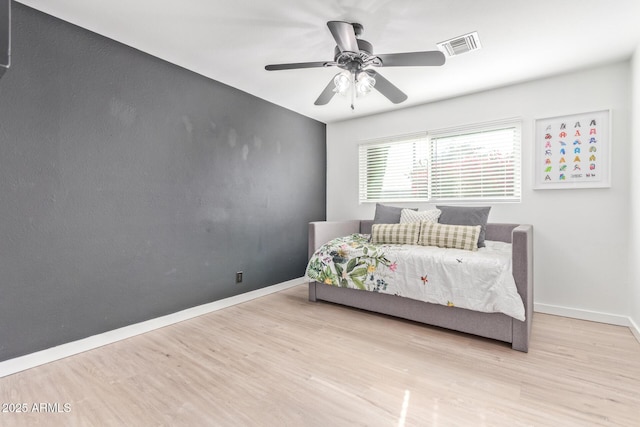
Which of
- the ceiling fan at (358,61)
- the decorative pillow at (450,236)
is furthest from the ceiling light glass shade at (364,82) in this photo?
the decorative pillow at (450,236)

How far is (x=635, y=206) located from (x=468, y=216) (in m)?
1.15

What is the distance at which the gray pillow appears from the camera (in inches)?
110

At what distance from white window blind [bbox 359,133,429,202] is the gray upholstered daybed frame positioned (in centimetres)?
91

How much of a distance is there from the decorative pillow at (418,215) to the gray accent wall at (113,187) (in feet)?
5.19

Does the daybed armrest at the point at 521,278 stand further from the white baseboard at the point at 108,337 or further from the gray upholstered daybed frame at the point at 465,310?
the white baseboard at the point at 108,337

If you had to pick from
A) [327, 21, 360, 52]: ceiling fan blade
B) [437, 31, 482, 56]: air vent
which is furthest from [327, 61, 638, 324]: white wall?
[327, 21, 360, 52]: ceiling fan blade

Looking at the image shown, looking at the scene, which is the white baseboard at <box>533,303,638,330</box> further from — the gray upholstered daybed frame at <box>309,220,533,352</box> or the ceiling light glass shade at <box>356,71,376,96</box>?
the ceiling light glass shade at <box>356,71,376,96</box>

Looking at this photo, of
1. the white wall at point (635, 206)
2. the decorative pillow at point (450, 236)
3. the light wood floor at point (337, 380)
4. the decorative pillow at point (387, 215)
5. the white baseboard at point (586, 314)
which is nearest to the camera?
the light wood floor at point (337, 380)

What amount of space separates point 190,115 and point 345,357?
2.41 metres

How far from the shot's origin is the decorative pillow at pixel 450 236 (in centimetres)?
260

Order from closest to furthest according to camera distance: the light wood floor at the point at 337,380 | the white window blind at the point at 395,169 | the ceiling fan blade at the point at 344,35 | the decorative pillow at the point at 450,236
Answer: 1. the light wood floor at the point at 337,380
2. the ceiling fan blade at the point at 344,35
3. the decorative pillow at the point at 450,236
4. the white window blind at the point at 395,169

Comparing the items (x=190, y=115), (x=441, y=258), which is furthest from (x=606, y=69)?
(x=190, y=115)

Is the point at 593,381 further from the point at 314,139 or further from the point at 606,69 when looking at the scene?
the point at 314,139

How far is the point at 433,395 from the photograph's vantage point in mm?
1510
